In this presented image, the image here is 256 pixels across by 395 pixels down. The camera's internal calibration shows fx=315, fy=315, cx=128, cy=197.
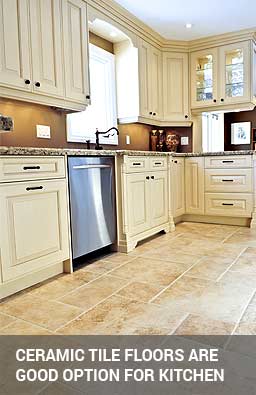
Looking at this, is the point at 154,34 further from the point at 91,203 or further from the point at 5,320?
the point at 5,320

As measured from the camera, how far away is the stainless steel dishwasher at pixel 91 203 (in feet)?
7.79

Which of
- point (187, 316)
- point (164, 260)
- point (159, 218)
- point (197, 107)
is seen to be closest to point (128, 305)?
point (187, 316)

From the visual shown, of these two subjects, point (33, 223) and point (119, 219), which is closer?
point (33, 223)

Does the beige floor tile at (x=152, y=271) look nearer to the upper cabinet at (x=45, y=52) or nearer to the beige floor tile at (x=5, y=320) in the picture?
the beige floor tile at (x=5, y=320)

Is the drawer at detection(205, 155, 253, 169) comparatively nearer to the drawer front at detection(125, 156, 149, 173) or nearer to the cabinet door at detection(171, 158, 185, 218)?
the cabinet door at detection(171, 158, 185, 218)

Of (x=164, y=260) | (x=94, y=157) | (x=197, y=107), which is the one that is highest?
(x=197, y=107)

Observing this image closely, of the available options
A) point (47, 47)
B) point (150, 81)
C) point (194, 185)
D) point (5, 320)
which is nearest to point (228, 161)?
point (194, 185)

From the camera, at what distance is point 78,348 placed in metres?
1.36

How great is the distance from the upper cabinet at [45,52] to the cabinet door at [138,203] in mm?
855

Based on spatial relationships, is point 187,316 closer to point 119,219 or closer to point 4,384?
point 4,384

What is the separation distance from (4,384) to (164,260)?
165 cm

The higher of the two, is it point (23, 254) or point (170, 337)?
point (23, 254)

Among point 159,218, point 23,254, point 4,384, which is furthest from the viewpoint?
point 159,218

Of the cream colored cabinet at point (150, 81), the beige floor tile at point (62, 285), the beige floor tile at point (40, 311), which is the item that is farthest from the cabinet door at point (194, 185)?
the beige floor tile at point (40, 311)
